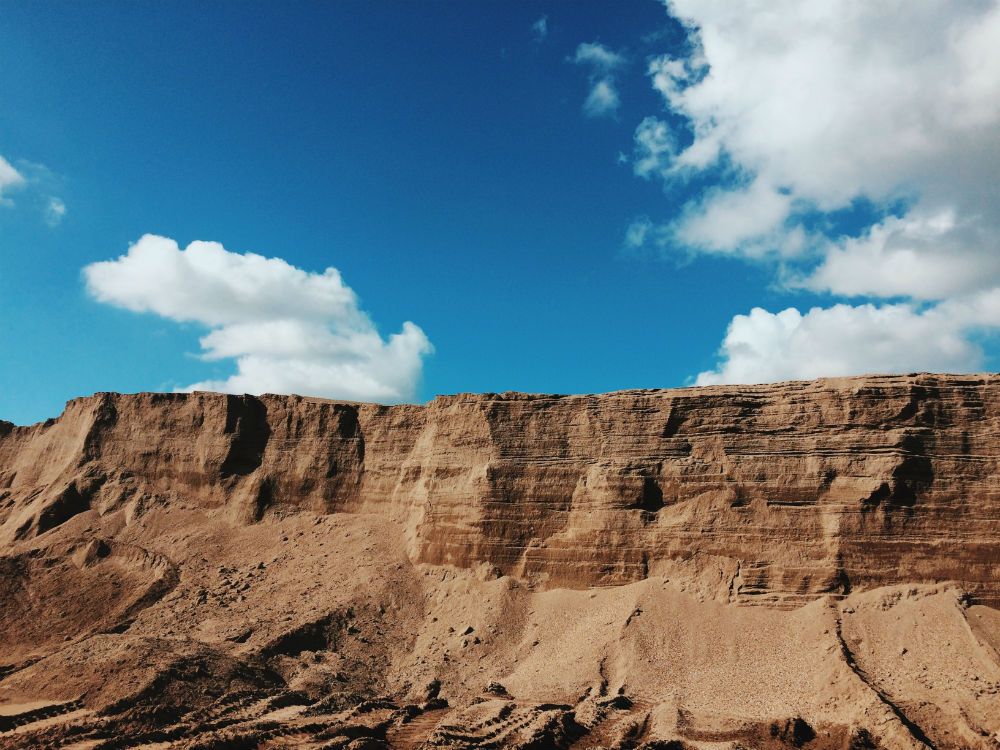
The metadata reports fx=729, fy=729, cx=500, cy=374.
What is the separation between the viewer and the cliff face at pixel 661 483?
24.3 metres

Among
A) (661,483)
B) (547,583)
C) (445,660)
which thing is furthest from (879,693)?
(445,660)

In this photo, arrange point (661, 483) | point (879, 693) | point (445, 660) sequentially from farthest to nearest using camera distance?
point (661, 483) → point (445, 660) → point (879, 693)

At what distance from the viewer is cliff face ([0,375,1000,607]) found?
2430 centimetres

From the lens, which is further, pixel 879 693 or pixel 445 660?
pixel 445 660

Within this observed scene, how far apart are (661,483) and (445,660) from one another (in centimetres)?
1013

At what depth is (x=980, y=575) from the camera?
75.8 ft

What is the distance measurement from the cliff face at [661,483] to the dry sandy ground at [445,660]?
1.04m

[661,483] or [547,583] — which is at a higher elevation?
[661,483]

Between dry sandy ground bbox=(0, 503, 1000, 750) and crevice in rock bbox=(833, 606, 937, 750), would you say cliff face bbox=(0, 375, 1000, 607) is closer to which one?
dry sandy ground bbox=(0, 503, 1000, 750)

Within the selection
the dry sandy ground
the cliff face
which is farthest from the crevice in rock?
the cliff face

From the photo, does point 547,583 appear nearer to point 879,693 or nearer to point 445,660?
point 445,660

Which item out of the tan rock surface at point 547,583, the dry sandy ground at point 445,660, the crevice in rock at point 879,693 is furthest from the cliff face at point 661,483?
the crevice in rock at point 879,693

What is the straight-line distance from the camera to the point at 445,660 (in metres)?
24.7

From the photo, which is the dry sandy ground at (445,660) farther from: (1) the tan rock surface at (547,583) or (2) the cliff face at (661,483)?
(2) the cliff face at (661,483)
